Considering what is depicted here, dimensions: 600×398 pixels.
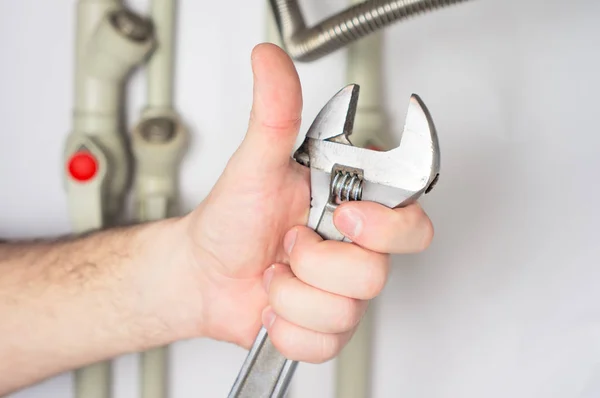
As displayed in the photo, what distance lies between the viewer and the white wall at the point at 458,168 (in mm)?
744

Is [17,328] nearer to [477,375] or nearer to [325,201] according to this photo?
[325,201]

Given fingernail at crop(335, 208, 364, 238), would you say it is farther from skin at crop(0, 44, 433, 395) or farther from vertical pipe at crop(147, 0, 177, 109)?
vertical pipe at crop(147, 0, 177, 109)

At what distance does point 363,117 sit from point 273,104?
0.30 m

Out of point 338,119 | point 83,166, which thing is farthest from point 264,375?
point 83,166

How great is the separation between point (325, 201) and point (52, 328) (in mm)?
415

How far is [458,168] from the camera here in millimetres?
768

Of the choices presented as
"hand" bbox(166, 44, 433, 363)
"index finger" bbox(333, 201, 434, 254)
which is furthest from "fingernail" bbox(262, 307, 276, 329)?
"index finger" bbox(333, 201, 434, 254)

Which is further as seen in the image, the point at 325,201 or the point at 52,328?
the point at 52,328

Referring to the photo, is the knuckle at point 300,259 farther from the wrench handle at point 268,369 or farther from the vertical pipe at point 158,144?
the vertical pipe at point 158,144

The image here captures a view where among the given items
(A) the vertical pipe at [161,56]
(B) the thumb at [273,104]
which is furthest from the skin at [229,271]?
(A) the vertical pipe at [161,56]

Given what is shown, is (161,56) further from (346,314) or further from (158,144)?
(346,314)

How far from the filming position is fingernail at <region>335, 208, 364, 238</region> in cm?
47

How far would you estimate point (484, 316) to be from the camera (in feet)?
2.58

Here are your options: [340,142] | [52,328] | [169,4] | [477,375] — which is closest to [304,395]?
[477,375]
